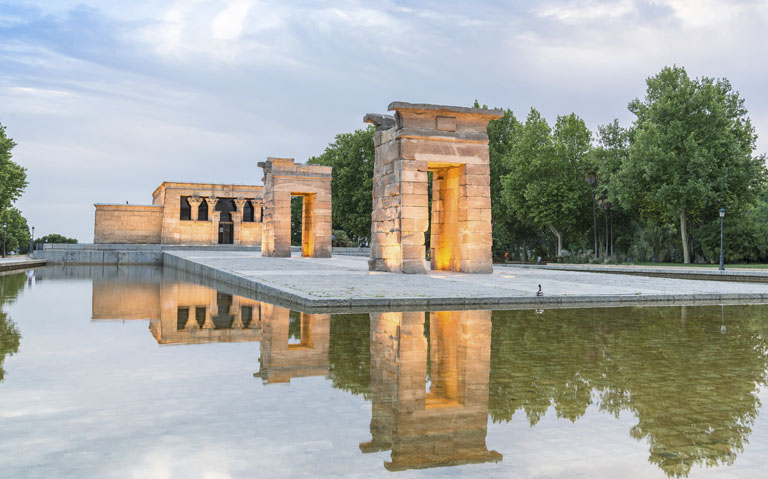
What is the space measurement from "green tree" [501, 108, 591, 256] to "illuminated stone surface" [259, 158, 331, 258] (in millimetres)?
17598

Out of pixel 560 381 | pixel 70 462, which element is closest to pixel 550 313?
pixel 560 381

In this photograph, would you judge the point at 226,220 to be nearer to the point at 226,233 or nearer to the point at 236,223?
the point at 226,233

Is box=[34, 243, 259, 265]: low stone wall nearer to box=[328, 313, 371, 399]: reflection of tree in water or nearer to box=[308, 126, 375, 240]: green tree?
box=[308, 126, 375, 240]: green tree

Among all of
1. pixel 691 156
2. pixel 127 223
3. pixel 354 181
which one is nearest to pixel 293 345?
pixel 691 156

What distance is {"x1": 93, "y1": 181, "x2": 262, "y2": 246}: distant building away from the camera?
62750 mm

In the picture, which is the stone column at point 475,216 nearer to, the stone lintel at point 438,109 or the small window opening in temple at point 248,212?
the stone lintel at point 438,109

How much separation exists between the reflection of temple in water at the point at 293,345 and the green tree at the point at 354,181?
43131mm

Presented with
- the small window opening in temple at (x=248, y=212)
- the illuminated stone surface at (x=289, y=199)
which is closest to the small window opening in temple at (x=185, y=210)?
the small window opening in temple at (x=248, y=212)

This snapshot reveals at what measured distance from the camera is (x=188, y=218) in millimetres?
65000

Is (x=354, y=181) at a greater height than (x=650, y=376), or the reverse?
(x=354, y=181)

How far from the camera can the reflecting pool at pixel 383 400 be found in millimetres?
3488

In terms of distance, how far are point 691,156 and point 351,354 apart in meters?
39.5

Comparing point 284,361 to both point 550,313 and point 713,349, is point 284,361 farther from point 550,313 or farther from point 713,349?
point 550,313

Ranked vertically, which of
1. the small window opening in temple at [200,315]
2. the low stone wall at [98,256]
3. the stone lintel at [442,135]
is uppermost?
the stone lintel at [442,135]
